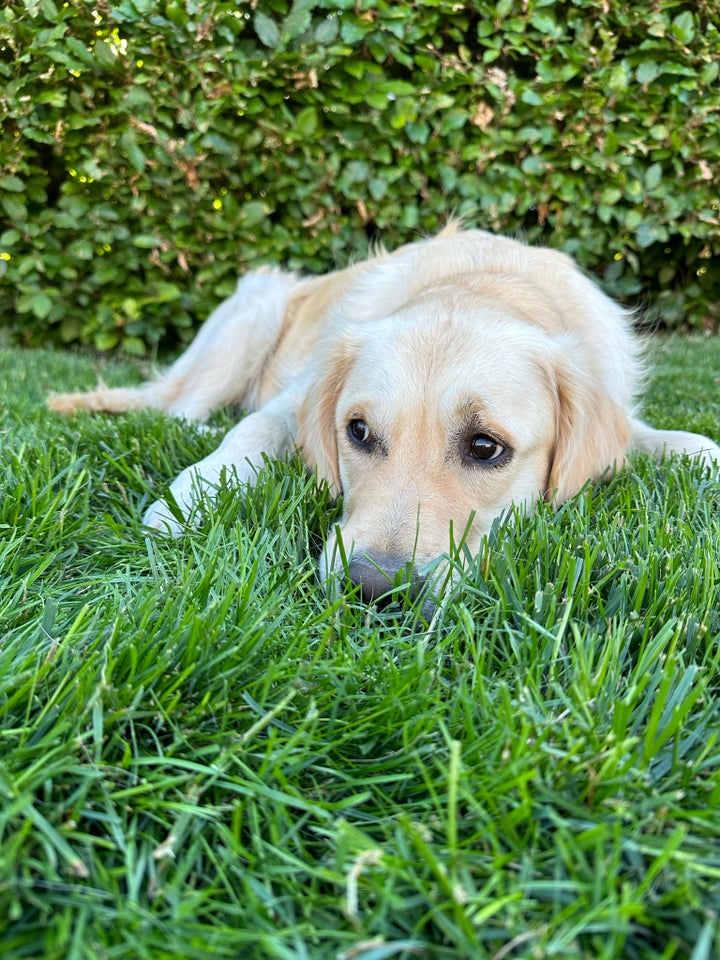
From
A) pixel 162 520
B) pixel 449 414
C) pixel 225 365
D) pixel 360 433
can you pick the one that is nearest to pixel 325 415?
pixel 360 433

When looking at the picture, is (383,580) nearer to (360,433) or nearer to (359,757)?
(359,757)

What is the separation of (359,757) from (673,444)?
75.3 inches

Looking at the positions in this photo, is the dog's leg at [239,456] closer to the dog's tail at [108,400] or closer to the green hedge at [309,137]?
the dog's tail at [108,400]

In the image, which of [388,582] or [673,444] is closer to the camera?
[388,582]

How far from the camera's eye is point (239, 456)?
2.47m

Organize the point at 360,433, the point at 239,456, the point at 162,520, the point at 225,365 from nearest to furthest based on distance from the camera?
the point at 162,520, the point at 360,433, the point at 239,456, the point at 225,365

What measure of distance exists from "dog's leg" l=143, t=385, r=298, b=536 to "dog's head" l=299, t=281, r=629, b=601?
241 millimetres

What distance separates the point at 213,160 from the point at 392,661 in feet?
14.3

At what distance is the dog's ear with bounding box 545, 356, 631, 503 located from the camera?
2.16 metres

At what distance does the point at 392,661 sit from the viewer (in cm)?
125

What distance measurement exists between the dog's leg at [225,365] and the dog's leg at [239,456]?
941 millimetres

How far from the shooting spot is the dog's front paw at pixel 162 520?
189cm

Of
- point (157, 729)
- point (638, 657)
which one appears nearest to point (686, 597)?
point (638, 657)

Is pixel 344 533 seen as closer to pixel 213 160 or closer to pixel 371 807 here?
pixel 371 807
